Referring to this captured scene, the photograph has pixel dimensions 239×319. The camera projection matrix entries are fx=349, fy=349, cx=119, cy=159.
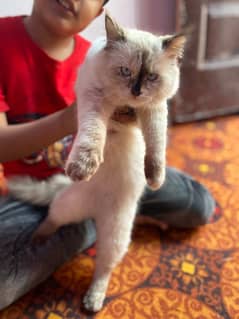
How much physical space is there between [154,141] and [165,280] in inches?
19.2

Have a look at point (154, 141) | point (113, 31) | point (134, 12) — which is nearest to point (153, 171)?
point (154, 141)

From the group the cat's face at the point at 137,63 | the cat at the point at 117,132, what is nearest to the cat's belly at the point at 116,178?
the cat at the point at 117,132

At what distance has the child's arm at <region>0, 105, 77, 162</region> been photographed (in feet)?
2.46

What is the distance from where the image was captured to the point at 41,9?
2.72ft

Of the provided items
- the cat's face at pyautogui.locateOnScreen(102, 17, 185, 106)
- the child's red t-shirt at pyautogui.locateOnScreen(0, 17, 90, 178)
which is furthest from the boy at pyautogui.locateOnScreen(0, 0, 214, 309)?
the cat's face at pyautogui.locateOnScreen(102, 17, 185, 106)

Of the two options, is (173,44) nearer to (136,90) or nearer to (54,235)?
(136,90)

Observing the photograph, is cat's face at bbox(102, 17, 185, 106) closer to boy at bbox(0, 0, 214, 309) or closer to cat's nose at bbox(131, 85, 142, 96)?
cat's nose at bbox(131, 85, 142, 96)

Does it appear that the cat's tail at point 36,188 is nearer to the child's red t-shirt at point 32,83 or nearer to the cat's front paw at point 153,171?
the child's red t-shirt at point 32,83

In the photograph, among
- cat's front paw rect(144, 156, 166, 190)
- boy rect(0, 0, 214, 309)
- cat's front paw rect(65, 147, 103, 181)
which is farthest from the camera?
boy rect(0, 0, 214, 309)

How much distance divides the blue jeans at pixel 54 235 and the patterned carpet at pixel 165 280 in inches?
2.2

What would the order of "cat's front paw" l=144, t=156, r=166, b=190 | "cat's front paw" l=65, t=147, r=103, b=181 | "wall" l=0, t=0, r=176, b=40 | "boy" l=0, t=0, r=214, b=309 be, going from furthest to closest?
"wall" l=0, t=0, r=176, b=40 → "boy" l=0, t=0, r=214, b=309 → "cat's front paw" l=144, t=156, r=166, b=190 → "cat's front paw" l=65, t=147, r=103, b=181

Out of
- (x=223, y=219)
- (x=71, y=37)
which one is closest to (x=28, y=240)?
(x=71, y=37)

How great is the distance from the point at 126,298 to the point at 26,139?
0.49 meters

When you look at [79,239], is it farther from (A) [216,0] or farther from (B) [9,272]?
(A) [216,0]
